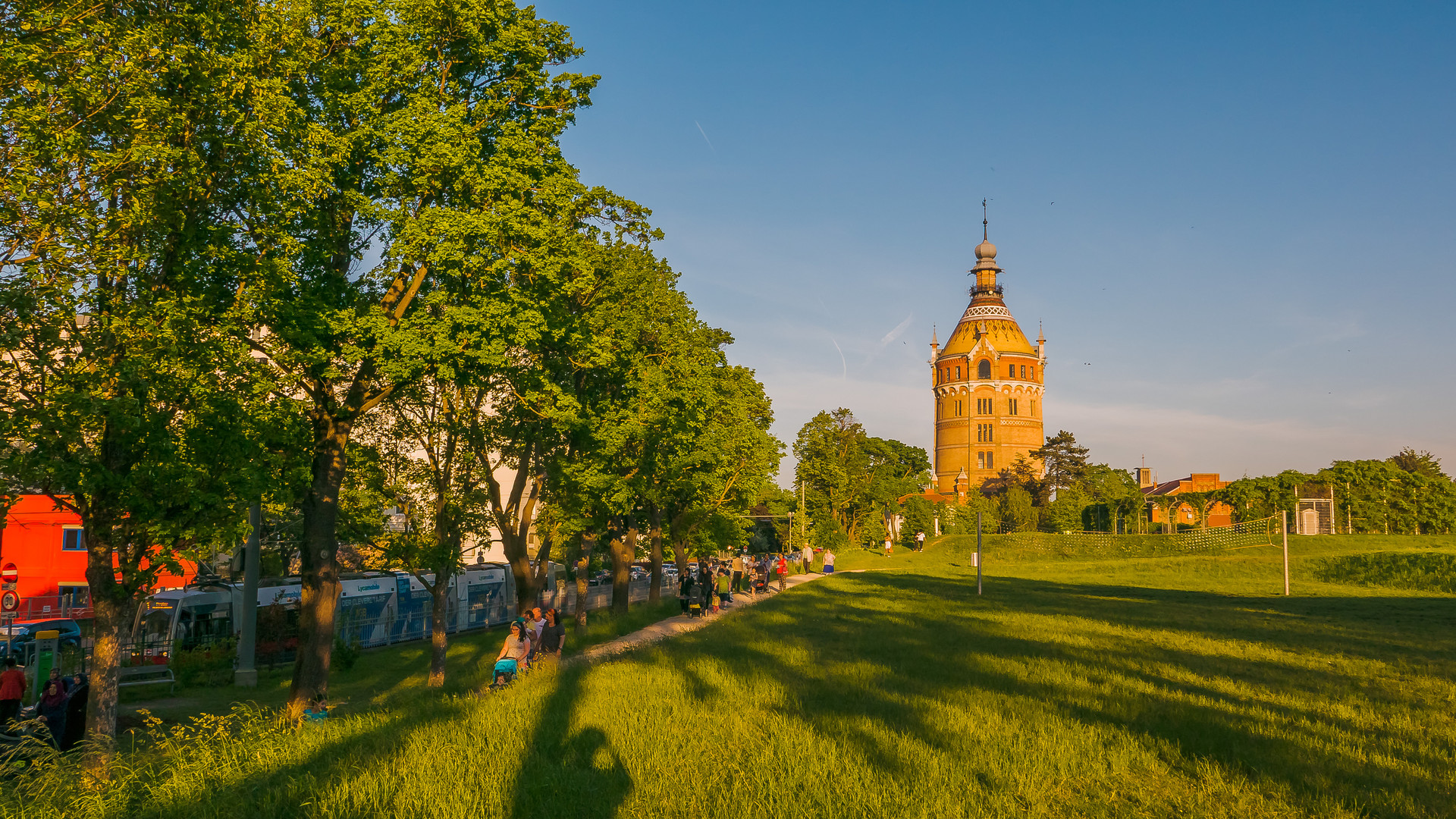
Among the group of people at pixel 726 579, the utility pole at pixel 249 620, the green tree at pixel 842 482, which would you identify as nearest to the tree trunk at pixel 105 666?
the utility pole at pixel 249 620

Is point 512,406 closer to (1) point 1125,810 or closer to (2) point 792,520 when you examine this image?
(1) point 1125,810

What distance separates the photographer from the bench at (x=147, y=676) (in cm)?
2267

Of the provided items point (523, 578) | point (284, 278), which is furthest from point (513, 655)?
point (523, 578)

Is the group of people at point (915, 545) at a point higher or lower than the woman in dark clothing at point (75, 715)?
lower

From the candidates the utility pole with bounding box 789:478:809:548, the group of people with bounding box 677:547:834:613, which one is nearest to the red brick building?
the utility pole with bounding box 789:478:809:548

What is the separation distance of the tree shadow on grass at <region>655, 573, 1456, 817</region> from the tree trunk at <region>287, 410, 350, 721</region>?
19.9 feet

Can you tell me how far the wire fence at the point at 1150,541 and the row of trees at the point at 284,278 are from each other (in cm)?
6040

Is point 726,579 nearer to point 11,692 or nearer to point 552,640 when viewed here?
point 552,640

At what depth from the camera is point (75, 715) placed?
13.2m

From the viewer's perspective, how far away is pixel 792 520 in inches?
3103

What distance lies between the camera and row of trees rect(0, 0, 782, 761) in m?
11.7

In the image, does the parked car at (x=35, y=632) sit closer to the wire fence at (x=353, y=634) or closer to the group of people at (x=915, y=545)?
the wire fence at (x=353, y=634)

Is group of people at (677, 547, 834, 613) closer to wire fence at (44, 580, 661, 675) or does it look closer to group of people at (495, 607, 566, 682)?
wire fence at (44, 580, 661, 675)

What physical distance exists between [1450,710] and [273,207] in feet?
56.8
